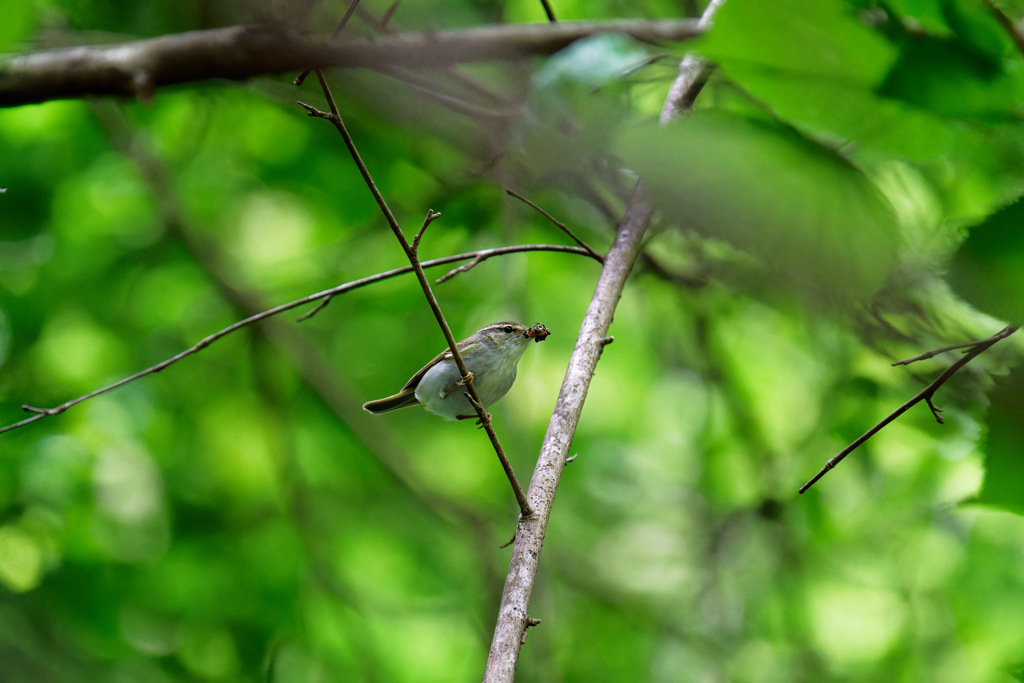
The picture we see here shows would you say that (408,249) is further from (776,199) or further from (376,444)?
(376,444)

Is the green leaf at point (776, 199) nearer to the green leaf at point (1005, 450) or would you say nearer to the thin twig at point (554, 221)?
the green leaf at point (1005, 450)

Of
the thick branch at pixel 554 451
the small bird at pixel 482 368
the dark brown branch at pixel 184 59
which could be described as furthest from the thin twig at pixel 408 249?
the dark brown branch at pixel 184 59

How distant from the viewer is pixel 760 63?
0.53 metres

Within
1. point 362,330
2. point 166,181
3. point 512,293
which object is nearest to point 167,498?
point 362,330

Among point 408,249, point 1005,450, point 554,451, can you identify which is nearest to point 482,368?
point 554,451

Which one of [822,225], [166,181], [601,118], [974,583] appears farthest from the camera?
[166,181]

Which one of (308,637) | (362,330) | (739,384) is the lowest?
Answer: (308,637)

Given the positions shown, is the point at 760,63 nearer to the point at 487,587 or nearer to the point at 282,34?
the point at 282,34

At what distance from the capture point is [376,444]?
465 cm

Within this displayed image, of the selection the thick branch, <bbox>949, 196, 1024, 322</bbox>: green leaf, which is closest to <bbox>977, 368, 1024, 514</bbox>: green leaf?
<bbox>949, 196, 1024, 322</bbox>: green leaf

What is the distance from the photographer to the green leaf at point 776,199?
497 millimetres

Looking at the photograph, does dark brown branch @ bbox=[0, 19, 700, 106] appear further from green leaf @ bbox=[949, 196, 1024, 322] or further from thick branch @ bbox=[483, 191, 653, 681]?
green leaf @ bbox=[949, 196, 1024, 322]

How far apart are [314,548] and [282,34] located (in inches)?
130

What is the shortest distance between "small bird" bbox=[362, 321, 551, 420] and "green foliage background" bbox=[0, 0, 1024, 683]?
83 centimetres
